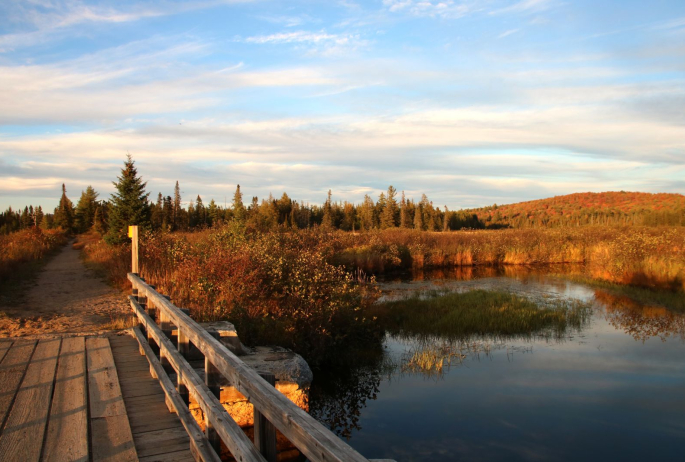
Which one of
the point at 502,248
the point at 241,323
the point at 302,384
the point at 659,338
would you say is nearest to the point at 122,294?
the point at 241,323

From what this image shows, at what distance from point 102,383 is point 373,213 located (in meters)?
57.8

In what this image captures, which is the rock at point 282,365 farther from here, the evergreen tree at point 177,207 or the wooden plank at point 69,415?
the evergreen tree at point 177,207

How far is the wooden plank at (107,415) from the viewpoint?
3566 mm

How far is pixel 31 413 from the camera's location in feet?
13.8

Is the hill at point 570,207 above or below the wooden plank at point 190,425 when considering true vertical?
above

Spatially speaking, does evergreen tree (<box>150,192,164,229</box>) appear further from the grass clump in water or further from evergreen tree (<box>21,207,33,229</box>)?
the grass clump in water

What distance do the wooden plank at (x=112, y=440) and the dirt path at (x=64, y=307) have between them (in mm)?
5489

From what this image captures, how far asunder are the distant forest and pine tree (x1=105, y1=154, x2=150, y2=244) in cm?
1465

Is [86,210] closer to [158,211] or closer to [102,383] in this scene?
[158,211]

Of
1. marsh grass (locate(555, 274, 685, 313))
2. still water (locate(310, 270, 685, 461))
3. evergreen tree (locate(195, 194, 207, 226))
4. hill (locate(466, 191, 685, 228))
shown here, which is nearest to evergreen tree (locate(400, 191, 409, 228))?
hill (locate(466, 191, 685, 228))

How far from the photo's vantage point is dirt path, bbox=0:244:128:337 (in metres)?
9.28

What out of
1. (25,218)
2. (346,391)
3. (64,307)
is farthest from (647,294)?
(25,218)

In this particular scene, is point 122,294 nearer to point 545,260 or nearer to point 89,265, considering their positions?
point 89,265

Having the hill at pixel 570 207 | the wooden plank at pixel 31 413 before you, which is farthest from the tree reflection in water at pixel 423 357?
the hill at pixel 570 207
